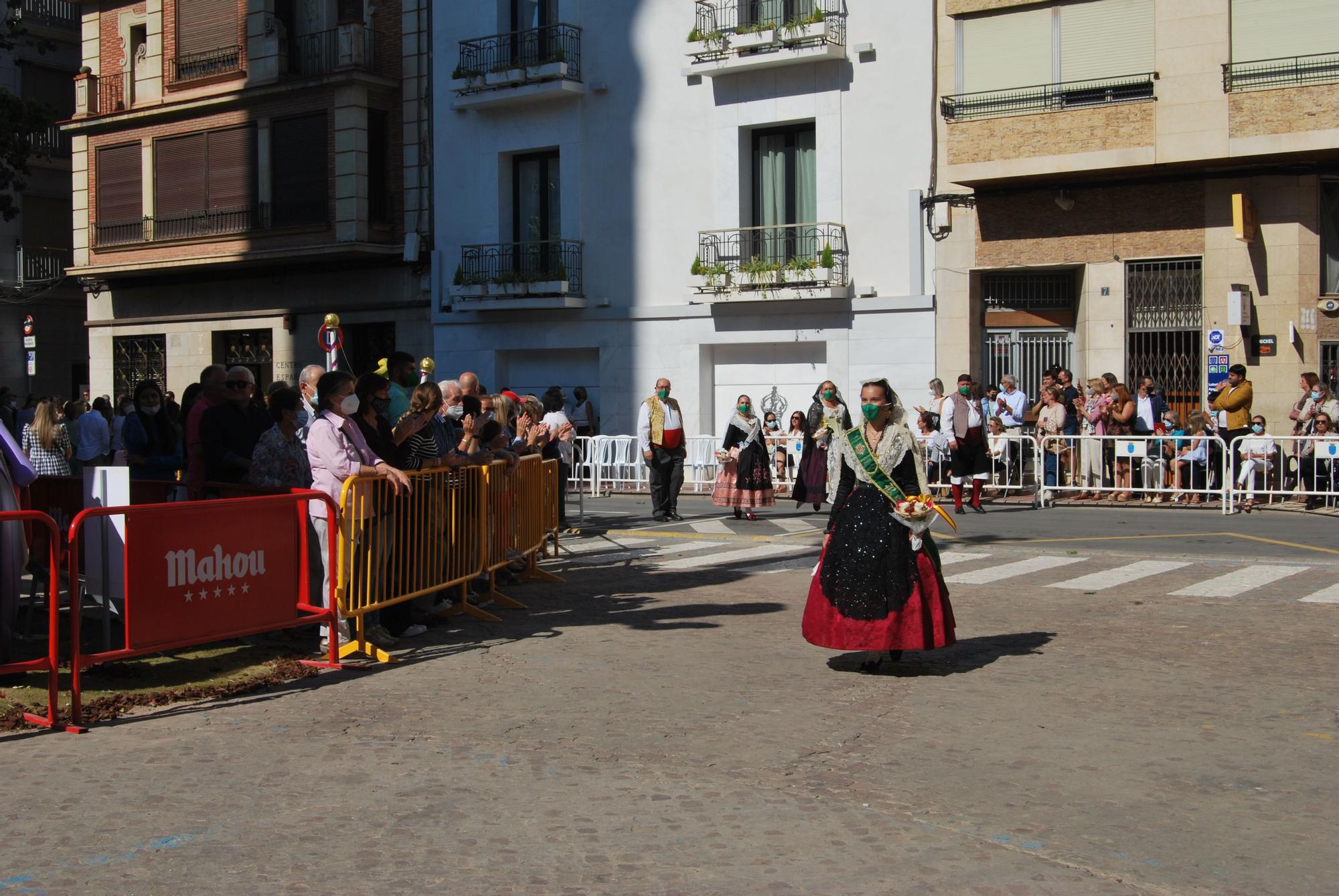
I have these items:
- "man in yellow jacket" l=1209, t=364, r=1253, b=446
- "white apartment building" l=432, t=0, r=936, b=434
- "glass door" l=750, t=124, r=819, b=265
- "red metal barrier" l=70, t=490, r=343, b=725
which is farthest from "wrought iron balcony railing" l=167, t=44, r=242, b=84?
"red metal barrier" l=70, t=490, r=343, b=725

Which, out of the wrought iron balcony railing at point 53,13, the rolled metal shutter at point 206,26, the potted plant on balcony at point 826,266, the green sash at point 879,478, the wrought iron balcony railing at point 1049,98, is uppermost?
the wrought iron balcony railing at point 53,13

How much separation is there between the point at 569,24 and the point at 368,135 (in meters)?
5.34

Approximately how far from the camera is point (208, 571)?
8164 mm

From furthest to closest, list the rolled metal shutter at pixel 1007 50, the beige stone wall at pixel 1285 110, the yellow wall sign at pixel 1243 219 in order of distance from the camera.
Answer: the rolled metal shutter at pixel 1007 50
the yellow wall sign at pixel 1243 219
the beige stone wall at pixel 1285 110

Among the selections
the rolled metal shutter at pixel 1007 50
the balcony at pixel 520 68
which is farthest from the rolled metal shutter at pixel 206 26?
the rolled metal shutter at pixel 1007 50

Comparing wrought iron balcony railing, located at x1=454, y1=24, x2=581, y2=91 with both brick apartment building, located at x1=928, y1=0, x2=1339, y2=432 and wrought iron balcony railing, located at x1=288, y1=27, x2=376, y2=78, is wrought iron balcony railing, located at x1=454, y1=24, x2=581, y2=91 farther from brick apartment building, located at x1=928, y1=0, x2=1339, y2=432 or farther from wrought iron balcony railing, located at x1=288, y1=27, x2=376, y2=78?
Result: brick apartment building, located at x1=928, y1=0, x2=1339, y2=432

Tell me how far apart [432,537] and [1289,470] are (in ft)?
43.7

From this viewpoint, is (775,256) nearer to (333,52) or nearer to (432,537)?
(333,52)

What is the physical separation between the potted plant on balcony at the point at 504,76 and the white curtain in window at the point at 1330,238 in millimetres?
15090

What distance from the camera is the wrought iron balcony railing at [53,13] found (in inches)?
1529

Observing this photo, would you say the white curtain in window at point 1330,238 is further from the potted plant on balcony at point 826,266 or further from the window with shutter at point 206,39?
the window with shutter at point 206,39

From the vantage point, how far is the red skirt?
8.38 meters

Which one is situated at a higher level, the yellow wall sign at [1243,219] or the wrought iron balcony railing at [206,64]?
the wrought iron balcony railing at [206,64]

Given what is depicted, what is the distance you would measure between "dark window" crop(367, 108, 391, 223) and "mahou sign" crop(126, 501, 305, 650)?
917 inches
